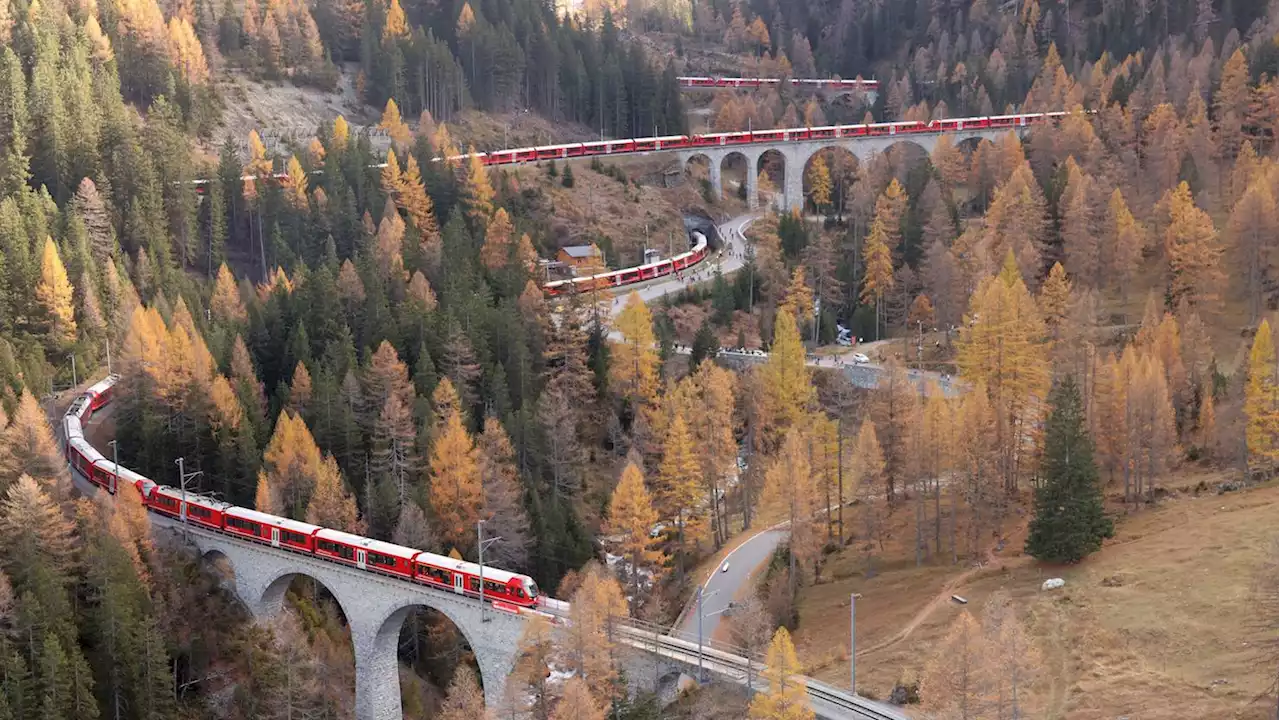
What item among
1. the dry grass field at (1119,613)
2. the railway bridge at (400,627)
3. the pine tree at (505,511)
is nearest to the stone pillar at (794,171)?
the pine tree at (505,511)

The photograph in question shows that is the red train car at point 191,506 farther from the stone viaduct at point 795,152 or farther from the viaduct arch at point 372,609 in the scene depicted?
the stone viaduct at point 795,152

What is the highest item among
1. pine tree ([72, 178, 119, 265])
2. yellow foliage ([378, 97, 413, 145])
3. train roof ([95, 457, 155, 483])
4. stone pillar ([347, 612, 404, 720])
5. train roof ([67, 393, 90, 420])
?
yellow foliage ([378, 97, 413, 145])

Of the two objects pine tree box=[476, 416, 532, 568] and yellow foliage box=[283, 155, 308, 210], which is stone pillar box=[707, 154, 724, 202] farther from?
pine tree box=[476, 416, 532, 568]

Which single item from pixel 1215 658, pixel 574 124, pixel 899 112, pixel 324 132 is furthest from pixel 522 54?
pixel 1215 658

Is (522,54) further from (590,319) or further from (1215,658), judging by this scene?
(1215,658)

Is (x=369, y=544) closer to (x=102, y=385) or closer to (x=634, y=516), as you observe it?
(x=634, y=516)

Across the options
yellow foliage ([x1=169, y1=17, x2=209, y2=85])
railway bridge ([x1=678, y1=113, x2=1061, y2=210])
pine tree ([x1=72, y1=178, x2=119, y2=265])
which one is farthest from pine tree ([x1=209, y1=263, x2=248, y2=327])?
railway bridge ([x1=678, y1=113, x2=1061, y2=210])
